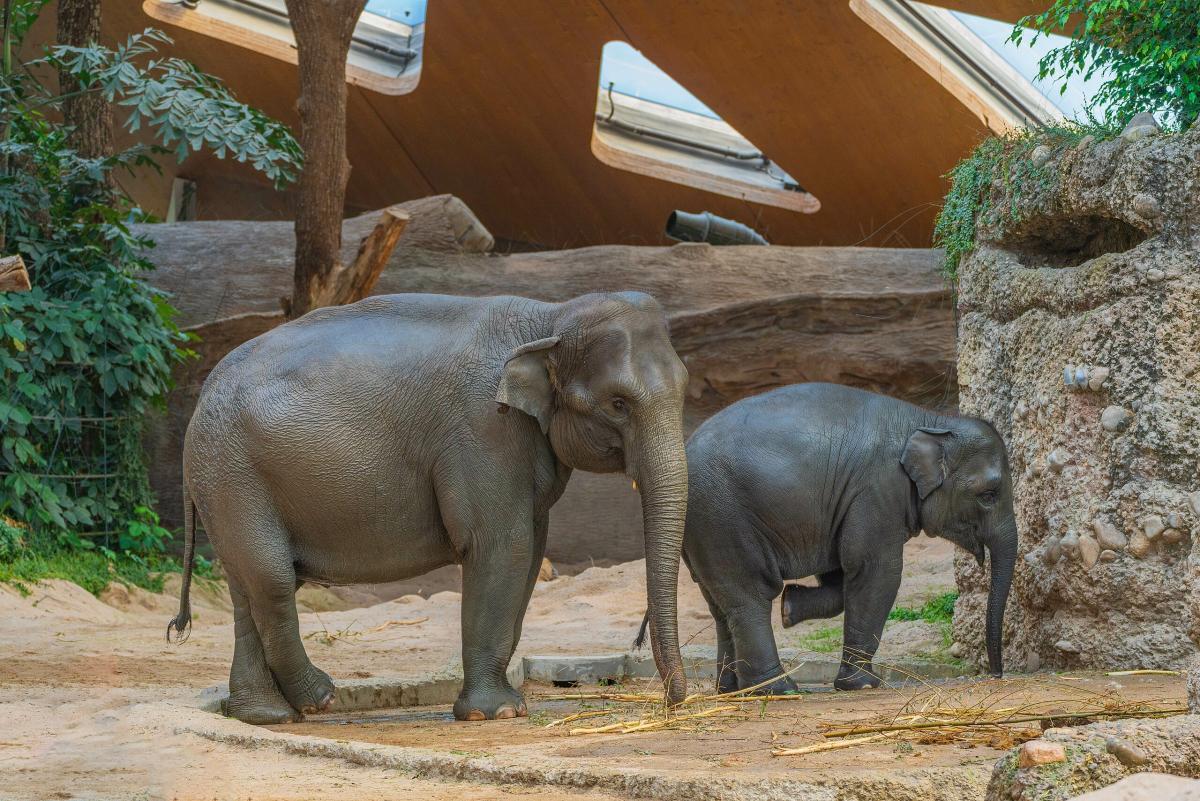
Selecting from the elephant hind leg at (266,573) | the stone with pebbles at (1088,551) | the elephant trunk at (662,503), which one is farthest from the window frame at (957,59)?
the elephant hind leg at (266,573)

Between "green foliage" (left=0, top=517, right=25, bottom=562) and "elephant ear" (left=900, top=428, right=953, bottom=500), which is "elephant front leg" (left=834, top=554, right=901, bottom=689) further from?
"green foliage" (left=0, top=517, right=25, bottom=562)

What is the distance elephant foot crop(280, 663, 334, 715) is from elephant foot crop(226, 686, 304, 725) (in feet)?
0.17

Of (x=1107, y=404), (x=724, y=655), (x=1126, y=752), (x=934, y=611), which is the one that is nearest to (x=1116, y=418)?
(x=1107, y=404)

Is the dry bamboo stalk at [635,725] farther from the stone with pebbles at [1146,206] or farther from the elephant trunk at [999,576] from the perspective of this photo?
the stone with pebbles at [1146,206]

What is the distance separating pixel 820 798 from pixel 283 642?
3522mm

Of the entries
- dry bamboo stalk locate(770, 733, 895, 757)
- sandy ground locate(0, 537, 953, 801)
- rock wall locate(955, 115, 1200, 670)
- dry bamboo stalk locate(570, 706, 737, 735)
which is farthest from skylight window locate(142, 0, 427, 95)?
dry bamboo stalk locate(770, 733, 895, 757)

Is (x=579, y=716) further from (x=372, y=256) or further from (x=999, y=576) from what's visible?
(x=372, y=256)

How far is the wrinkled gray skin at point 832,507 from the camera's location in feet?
24.2

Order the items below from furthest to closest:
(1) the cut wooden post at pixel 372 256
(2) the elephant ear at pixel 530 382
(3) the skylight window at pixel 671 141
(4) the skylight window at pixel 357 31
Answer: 1. (3) the skylight window at pixel 671 141
2. (4) the skylight window at pixel 357 31
3. (1) the cut wooden post at pixel 372 256
4. (2) the elephant ear at pixel 530 382

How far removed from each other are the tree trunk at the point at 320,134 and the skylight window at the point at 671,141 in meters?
8.36

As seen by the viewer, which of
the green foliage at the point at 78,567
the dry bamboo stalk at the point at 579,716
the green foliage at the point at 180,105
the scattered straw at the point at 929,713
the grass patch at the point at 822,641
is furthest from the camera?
the green foliage at the point at 180,105

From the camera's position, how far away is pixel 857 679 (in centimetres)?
746

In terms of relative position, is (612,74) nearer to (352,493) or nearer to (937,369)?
(937,369)

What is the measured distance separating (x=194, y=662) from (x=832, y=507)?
412 centimetres
